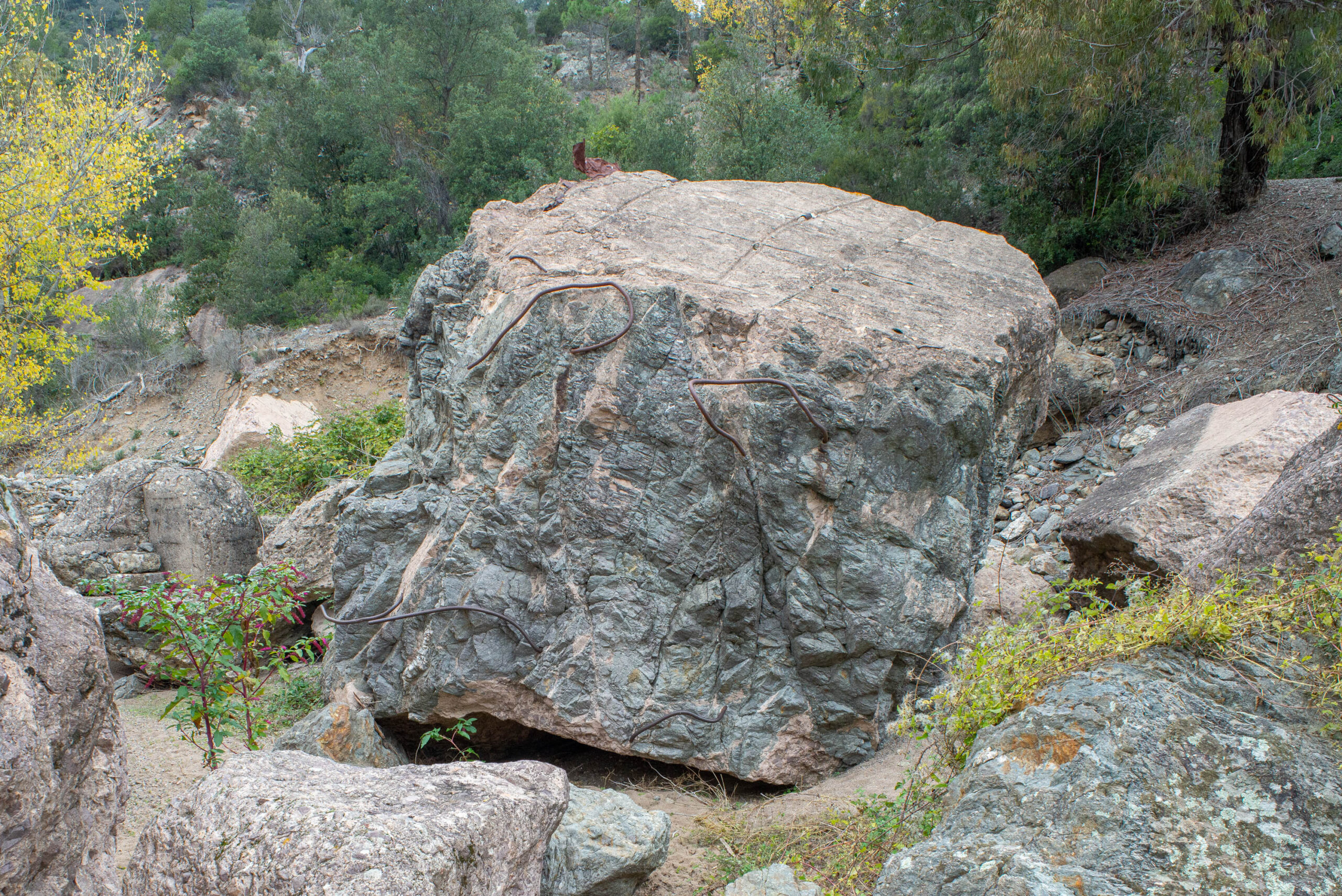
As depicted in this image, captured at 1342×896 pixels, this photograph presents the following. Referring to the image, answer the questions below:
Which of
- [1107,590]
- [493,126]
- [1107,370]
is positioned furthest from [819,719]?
[493,126]

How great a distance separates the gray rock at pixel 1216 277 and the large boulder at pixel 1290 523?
6.42m

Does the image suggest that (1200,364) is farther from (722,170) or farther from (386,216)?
(386,216)

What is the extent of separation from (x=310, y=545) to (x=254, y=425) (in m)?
5.80

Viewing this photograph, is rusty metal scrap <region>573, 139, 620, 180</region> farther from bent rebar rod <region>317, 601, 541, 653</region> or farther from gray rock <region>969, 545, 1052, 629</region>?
gray rock <region>969, 545, 1052, 629</region>

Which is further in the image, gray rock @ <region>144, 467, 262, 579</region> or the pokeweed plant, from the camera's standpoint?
gray rock @ <region>144, 467, 262, 579</region>

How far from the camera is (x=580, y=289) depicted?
14.7 ft

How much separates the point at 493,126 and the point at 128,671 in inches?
564

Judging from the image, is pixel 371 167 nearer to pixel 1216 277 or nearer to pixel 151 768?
pixel 1216 277

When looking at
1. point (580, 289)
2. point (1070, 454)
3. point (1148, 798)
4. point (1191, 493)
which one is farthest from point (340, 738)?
point (1070, 454)

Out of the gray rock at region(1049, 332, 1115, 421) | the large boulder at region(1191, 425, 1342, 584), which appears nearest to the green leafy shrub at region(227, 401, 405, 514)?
the gray rock at region(1049, 332, 1115, 421)

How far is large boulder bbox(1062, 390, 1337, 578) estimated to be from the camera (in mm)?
4684

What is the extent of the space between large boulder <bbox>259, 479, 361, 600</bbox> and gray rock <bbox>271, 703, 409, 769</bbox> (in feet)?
7.06

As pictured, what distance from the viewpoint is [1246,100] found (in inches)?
372

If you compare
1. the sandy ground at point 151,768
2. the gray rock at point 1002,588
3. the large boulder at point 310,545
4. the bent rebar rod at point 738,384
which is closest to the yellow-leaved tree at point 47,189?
→ the large boulder at point 310,545
